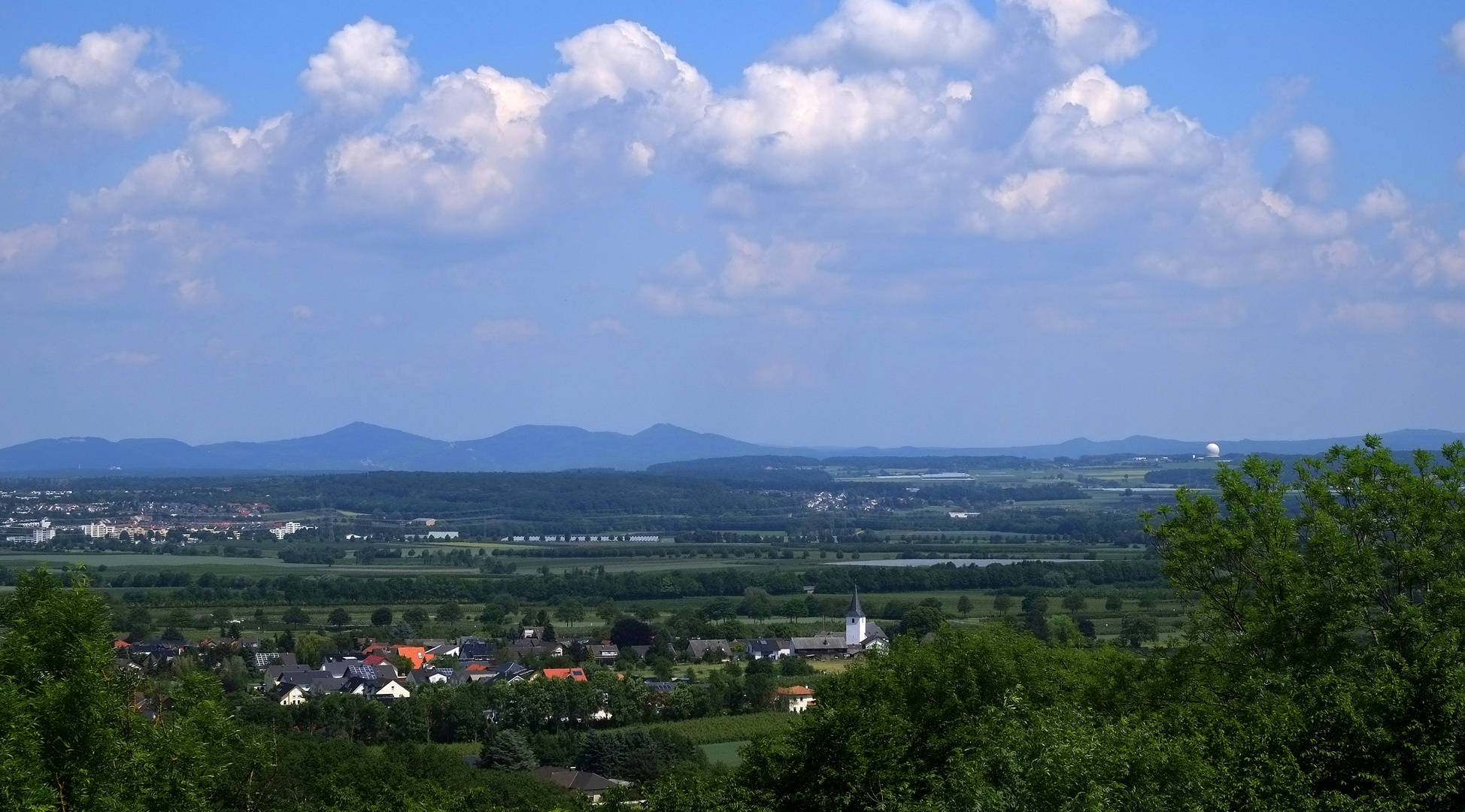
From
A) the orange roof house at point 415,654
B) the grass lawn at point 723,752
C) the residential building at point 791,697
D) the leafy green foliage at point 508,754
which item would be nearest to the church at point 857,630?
the residential building at point 791,697

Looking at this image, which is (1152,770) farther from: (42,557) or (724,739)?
(42,557)

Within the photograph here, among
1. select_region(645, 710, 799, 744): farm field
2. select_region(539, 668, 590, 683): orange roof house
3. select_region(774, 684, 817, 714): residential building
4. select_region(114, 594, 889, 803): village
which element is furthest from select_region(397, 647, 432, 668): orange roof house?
select_region(645, 710, 799, 744): farm field

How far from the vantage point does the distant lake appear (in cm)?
11891

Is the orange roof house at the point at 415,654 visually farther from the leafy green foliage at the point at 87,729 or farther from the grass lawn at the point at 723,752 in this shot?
the leafy green foliage at the point at 87,729

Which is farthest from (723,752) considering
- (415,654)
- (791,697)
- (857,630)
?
(857,630)

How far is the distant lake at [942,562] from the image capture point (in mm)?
118906

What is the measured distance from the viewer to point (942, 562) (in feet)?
408

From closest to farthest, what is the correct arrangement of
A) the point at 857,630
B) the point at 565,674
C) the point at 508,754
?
the point at 508,754 → the point at 565,674 → the point at 857,630

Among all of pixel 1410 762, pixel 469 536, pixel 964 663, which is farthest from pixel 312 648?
pixel 469 536

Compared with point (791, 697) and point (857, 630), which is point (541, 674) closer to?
point (791, 697)

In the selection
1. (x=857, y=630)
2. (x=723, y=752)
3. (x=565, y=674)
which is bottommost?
(x=857, y=630)

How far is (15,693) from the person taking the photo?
16797mm

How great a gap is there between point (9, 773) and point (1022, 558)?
116m

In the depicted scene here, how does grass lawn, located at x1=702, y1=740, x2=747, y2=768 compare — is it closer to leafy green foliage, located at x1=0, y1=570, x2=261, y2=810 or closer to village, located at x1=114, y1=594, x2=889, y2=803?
village, located at x1=114, y1=594, x2=889, y2=803
